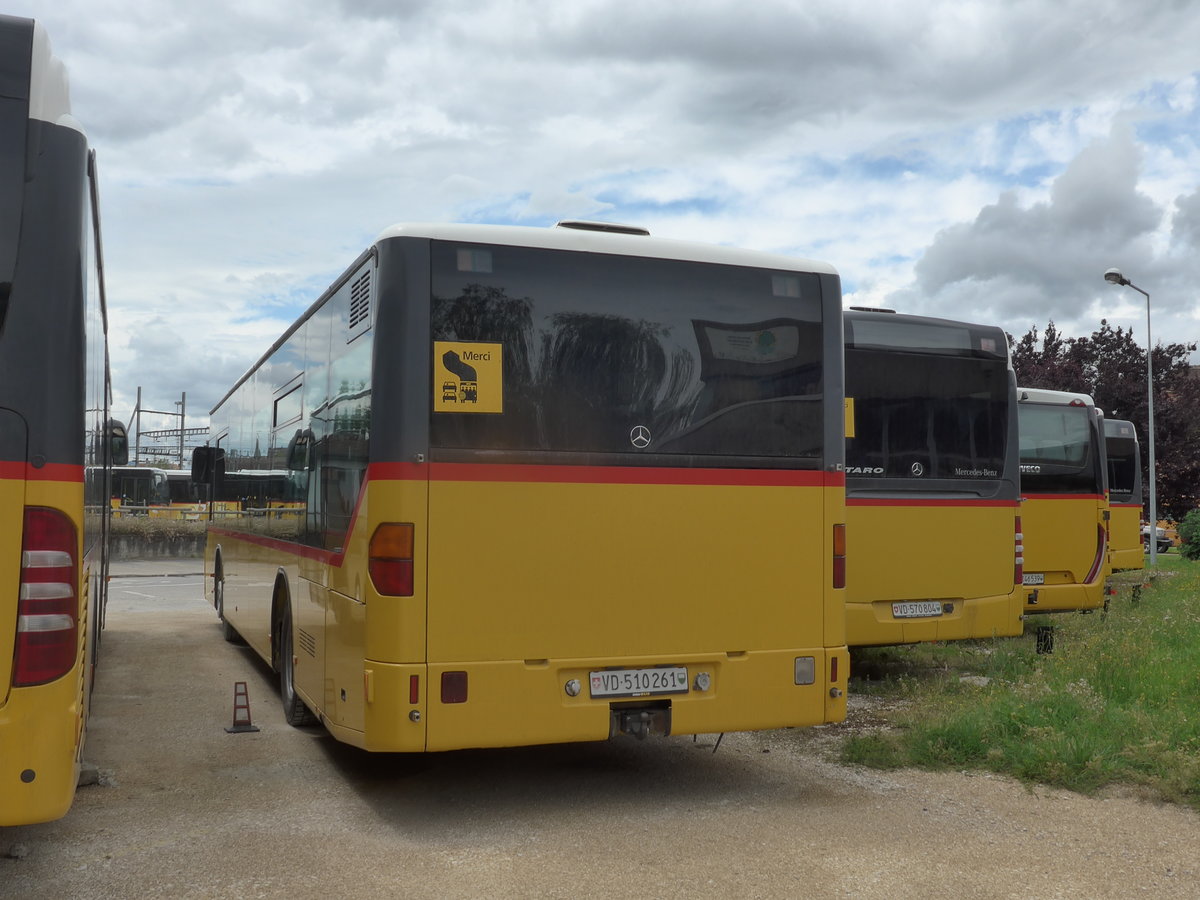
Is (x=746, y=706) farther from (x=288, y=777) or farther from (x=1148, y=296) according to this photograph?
(x=1148, y=296)

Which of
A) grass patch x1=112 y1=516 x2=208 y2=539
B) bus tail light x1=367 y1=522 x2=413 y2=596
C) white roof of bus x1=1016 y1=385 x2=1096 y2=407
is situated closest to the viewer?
bus tail light x1=367 y1=522 x2=413 y2=596

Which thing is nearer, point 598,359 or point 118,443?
point 598,359

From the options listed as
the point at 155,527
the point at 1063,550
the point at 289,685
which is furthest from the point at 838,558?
the point at 155,527

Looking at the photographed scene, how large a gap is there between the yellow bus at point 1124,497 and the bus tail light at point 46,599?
820 inches

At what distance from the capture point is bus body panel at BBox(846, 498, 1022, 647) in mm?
9797

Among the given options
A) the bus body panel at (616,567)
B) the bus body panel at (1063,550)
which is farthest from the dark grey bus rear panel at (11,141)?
the bus body panel at (1063,550)

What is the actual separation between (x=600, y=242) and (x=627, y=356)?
2.08 feet

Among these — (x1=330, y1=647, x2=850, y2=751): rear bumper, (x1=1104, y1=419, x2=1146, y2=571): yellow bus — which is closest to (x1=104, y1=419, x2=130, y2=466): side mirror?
(x1=330, y1=647, x2=850, y2=751): rear bumper

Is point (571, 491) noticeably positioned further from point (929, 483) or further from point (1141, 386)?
point (1141, 386)

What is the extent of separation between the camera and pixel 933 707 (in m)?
8.83

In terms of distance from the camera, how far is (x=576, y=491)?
618cm

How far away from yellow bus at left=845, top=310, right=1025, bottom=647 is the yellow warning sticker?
4400mm

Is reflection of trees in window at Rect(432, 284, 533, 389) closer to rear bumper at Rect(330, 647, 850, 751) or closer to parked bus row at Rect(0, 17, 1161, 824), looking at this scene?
parked bus row at Rect(0, 17, 1161, 824)

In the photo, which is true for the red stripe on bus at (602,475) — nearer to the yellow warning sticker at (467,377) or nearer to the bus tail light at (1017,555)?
the yellow warning sticker at (467,377)
